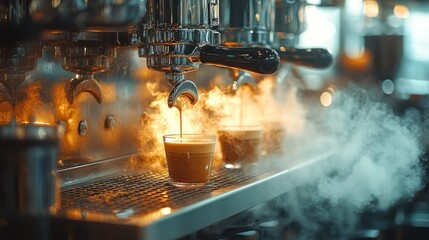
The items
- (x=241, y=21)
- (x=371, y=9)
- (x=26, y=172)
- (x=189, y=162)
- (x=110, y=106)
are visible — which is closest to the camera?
(x=26, y=172)

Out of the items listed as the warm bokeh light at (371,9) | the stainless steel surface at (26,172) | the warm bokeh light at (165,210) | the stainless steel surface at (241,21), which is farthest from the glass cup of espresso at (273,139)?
the warm bokeh light at (371,9)

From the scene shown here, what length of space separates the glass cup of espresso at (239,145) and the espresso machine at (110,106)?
0.23 ft

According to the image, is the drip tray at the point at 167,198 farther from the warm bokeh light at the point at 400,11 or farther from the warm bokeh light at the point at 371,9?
the warm bokeh light at the point at 400,11

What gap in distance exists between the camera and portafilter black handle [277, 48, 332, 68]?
62.1 inches

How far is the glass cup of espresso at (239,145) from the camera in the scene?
1.53 metres

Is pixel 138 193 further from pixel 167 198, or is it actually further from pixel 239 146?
pixel 239 146

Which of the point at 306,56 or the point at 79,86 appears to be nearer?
the point at 79,86

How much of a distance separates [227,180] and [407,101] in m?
1.88

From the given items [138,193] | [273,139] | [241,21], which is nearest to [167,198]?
[138,193]

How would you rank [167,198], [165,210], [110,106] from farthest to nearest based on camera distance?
1. [110,106]
2. [167,198]
3. [165,210]

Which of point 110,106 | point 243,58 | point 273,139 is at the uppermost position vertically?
point 243,58

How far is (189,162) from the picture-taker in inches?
48.5

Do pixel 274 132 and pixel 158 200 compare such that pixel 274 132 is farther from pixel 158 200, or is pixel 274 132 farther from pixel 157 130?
pixel 158 200

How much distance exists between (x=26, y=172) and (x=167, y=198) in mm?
319
